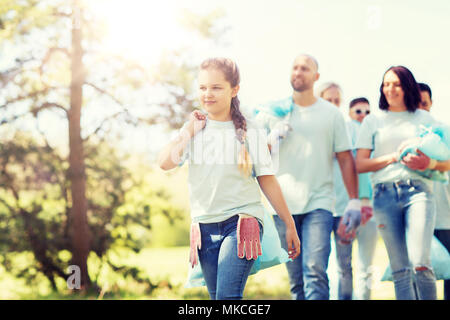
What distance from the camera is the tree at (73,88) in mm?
7883

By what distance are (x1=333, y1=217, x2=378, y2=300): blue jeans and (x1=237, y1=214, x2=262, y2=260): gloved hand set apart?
2476mm

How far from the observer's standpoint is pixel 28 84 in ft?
26.3

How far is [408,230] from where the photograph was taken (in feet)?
12.8

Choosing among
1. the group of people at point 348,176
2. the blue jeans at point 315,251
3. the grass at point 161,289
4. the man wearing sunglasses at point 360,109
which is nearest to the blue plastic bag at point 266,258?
the group of people at point 348,176

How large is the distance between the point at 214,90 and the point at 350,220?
2.17m

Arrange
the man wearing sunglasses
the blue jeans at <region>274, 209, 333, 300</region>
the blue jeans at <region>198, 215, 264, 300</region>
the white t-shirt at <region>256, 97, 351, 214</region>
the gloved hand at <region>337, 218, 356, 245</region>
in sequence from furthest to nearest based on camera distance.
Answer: the man wearing sunglasses, the gloved hand at <region>337, 218, 356, 245</region>, the white t-shirt at <region>256, 97, 351, 214</region>, the blue jeans at <region>274, 209, 333, 300</region>, the blue jeans at <region>198, 215, 264, 300</region>

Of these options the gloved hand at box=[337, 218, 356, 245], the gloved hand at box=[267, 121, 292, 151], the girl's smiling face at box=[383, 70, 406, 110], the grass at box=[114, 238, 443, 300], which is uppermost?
the girl's smiling face at box=[383, 70, 406, 110]

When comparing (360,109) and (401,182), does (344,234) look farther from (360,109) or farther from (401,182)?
(360,109)

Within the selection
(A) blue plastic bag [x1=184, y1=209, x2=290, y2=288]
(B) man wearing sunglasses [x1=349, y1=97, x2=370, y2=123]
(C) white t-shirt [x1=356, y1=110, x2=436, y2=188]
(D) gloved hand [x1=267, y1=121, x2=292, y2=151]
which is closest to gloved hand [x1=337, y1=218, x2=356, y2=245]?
(C) white t-shirt [x1=356, y1=110, x2=436, y2=188]

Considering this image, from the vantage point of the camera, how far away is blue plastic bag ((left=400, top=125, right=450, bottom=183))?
3.88 meters

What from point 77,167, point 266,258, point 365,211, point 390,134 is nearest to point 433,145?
point 390,134

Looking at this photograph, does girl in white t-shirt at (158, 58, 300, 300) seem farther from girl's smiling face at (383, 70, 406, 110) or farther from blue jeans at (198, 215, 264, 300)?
girl's smiling face at (383, 70, 406, 110)

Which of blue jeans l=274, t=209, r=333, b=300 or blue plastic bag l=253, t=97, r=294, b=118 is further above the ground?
blue plastic bag l=253, t=97, r=294, b=118
